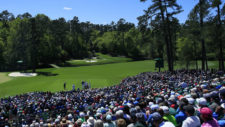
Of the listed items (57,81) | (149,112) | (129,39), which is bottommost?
(57,81)

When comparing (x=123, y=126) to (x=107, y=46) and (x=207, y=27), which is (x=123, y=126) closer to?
(x=207, y=27)

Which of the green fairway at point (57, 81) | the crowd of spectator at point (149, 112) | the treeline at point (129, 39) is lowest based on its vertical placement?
the green fairway at point (57, 81)

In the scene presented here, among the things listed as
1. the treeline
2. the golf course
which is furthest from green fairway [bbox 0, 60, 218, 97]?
the treeline

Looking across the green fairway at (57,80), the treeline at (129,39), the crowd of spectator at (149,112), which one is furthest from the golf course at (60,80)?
the crowd of spectator at (149,112)

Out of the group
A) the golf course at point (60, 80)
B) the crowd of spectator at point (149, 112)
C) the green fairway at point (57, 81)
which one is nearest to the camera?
the crowd of spectator at point (149, 112)

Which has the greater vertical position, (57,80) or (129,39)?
(129,39)

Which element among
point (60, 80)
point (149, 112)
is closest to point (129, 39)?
point (60, 80)

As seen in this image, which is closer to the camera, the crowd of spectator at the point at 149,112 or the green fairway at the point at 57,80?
the crowd of spectator at the point at 149,112

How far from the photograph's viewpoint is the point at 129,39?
109250 millimetres

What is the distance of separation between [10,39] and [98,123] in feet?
216

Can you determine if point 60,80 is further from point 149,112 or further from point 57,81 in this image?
point 149,112

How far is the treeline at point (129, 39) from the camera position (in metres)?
25.6

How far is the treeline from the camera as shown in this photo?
2559cm

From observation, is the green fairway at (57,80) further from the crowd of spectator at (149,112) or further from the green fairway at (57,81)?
the crowd of spectator at (149,112)
